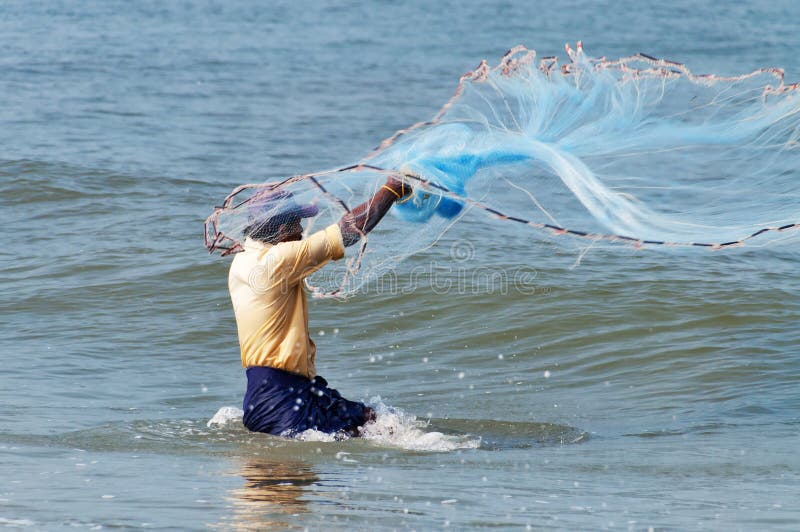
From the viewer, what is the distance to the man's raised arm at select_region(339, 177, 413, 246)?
5.68m

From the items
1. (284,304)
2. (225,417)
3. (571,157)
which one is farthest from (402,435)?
(571,157)

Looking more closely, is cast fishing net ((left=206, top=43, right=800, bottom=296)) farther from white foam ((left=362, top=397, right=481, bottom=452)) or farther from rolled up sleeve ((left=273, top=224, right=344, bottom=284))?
white foam ((left=362, top=397, right=481, bottom=452))

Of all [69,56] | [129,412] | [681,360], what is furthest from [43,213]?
[69,56]

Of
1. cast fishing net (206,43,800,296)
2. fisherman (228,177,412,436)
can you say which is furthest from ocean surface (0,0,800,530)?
cast fishing net (206,43,800,296)

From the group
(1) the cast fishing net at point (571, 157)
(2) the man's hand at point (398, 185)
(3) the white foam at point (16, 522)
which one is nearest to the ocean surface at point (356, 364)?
(3) the white foam at point (16, 522)

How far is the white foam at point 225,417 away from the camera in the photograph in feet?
22.7

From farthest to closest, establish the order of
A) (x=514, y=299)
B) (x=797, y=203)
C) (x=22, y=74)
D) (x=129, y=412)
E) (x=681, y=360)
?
(x=22, y=74), (x=514, y=299), (x=681, y=360), (x=129, y=412), (x=797, y=203)

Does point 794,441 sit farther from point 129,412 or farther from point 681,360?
point 129,412

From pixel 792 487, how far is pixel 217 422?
329 cm

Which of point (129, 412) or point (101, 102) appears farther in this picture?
point (101, 102)

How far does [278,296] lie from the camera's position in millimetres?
5859

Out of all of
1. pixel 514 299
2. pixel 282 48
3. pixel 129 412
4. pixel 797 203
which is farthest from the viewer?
pixel 282 48

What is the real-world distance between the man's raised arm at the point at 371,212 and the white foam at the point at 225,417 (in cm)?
175

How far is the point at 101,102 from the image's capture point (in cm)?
2161
